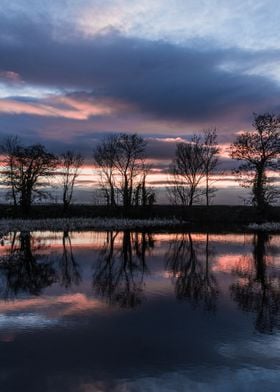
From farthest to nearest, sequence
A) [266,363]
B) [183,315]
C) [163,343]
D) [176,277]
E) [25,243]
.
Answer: [25,243], [176,277], [183,315], [163,343], [266,363]

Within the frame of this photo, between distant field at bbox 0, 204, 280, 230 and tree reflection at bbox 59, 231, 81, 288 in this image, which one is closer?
tree reflection at bbox 59, 231, 81, 288

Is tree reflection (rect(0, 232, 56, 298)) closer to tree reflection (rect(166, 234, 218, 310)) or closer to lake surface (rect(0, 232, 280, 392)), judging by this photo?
lake surface (rect(0, 232, 280, 392))

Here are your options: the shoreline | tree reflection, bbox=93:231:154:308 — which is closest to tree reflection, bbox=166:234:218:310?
tree reflection, bbox=93:231:154:308

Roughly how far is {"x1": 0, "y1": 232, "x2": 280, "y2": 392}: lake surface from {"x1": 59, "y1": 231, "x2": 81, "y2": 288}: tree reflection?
37mm

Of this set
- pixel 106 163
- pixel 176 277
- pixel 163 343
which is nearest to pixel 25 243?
pixel 176 277

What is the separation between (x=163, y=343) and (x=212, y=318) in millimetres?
1989

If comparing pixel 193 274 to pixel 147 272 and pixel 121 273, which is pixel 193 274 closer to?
pixel 147 272

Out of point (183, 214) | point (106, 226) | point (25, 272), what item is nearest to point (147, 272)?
point (25, 272)

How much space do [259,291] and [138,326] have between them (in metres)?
4.72

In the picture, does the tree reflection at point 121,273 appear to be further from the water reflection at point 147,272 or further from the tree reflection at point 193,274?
the tree reflection at point 193,274

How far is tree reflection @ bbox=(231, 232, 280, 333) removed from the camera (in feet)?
30.3

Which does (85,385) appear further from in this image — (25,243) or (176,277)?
(25,243)

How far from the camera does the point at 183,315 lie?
375 inches

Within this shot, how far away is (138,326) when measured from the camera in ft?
28.3
